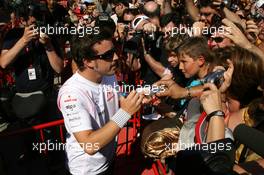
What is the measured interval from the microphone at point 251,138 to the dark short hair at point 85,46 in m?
1.46

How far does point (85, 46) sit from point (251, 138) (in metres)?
1.59

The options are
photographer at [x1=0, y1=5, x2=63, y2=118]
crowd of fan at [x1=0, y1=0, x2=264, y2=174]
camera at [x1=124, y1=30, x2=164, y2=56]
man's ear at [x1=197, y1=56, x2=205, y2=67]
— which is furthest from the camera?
camera at [x1=124, y1=30, x2=164, y2=56]

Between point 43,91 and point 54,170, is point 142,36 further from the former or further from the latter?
point 54,170

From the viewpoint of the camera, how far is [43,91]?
4.12 metres

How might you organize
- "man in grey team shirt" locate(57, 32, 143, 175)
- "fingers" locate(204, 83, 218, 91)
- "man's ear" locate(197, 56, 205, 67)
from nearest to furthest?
"fingers" locate(204, 83, 218, 91) → "man in grey team shirt" locate(57, 32, 143, 175) → "man's ear" locate(197, 56, 205, 67)

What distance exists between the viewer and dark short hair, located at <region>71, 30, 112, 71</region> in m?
2.50

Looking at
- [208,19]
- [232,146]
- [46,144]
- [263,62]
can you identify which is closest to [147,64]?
[208,19]

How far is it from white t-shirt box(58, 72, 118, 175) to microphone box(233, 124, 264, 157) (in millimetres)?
1241

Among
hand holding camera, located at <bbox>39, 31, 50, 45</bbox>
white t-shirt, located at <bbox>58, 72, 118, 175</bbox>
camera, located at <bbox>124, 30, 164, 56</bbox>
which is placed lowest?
white t-shirt, located at <bbox>58, 72, 118, 175</bbox>

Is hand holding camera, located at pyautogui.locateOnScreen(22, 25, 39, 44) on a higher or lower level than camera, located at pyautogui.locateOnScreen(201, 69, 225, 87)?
higher

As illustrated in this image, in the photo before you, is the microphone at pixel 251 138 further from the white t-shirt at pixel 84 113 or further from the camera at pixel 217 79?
the white t-shirt at pixel 84 113

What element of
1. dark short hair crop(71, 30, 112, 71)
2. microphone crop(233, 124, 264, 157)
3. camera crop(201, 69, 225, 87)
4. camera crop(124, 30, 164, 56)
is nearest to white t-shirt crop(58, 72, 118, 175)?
dark short hair crop(71, 30, 112, 71)

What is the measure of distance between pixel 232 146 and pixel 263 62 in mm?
1321

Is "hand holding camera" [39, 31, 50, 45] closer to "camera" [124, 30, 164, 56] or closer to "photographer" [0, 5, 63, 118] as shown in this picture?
"photographer" [0, 5, 63, 118]
